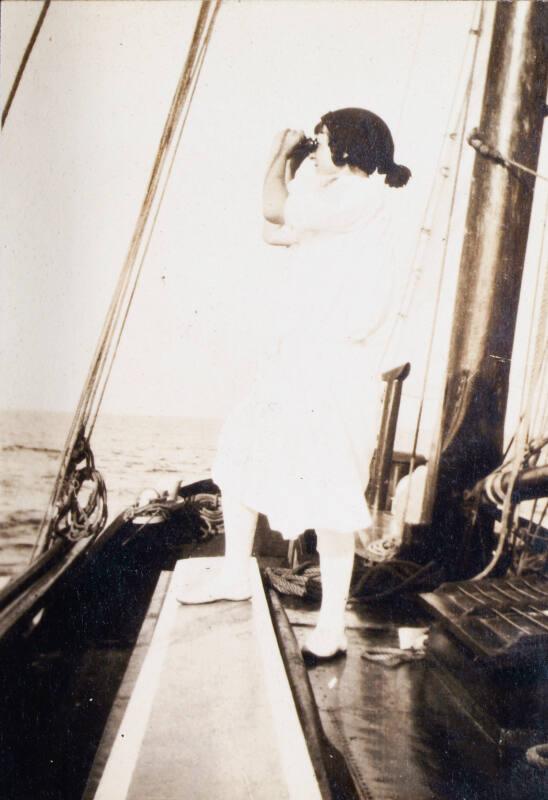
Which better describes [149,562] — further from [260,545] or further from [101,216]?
[101,216]

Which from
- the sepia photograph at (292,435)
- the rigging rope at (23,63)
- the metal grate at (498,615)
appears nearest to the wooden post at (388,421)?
the sepia photograph at (292,435)

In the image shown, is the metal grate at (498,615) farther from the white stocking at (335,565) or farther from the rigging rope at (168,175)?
the rigging rope at (168,175)

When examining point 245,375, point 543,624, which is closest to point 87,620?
point 245,375

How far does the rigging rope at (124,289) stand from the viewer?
1.68 meters

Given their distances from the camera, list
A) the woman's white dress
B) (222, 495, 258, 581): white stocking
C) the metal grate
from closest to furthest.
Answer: the metal grate, the woman's white dress, (222, 495, 258, 581): white stocking

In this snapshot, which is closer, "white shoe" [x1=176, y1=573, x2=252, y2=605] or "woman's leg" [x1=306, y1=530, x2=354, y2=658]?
"woman's leg" [x1=306, y1=530, x2=354, y2=658]

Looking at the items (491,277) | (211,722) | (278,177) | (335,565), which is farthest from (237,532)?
(491,277)

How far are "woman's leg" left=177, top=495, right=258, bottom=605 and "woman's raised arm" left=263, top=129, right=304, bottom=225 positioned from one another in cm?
95

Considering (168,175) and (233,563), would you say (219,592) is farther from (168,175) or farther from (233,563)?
(168,175)

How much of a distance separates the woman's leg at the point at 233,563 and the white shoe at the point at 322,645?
274mm

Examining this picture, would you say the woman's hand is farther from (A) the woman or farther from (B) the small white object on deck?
(B) the small white object on deck

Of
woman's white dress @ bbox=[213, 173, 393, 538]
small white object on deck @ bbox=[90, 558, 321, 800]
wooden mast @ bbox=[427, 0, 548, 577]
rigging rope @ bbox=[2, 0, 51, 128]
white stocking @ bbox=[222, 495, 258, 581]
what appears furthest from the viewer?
wooden mast @ bbox=[427, 0, 548, 577]

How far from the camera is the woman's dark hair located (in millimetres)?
1558

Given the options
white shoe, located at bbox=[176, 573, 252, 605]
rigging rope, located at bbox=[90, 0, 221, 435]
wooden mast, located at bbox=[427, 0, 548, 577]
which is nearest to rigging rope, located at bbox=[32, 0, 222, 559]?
rigging rope, located at bbox=[90, 0, 221, 435]
